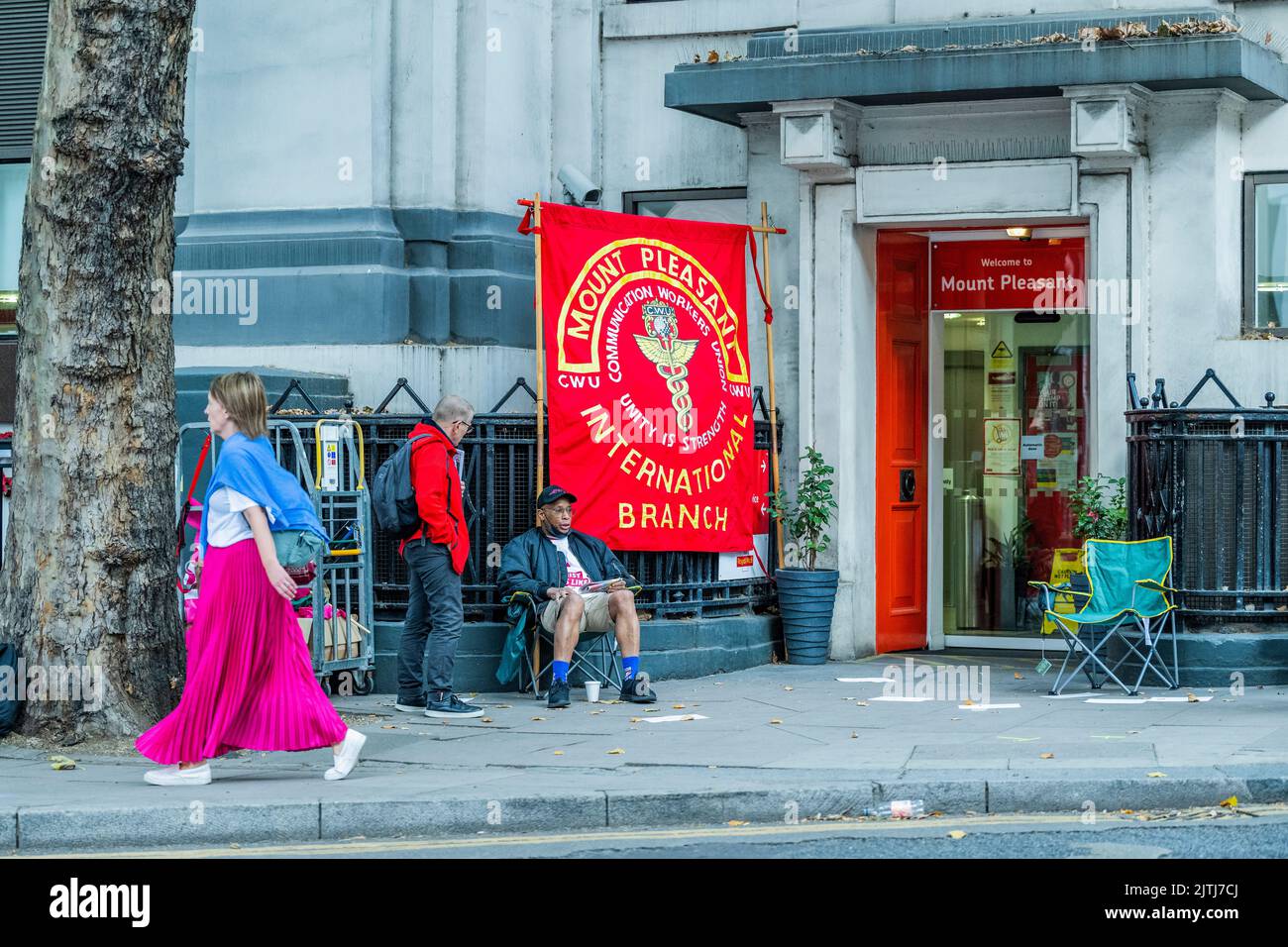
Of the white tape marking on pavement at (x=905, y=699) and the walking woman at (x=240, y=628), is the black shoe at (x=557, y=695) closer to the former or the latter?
the white tape marking on pavement at (x=905, y=699)

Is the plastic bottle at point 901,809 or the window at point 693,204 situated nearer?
the plastic bottle at point 901,809

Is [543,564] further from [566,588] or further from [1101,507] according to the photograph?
[1101,507]

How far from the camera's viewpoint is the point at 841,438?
14.2 meters

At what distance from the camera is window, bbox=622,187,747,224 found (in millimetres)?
14945

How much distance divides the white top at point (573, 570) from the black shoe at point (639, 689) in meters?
0.68

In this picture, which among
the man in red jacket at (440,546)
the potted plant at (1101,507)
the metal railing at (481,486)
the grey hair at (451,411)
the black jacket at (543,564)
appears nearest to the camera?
the man in red jacket at (440,546)

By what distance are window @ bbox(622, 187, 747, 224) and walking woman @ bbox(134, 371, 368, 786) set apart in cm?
671

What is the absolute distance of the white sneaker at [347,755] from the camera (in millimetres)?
8887

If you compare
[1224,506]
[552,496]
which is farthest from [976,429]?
[552,496]

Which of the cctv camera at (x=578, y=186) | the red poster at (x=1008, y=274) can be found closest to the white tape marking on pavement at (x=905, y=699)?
the red poster at (x=1008, y=274)

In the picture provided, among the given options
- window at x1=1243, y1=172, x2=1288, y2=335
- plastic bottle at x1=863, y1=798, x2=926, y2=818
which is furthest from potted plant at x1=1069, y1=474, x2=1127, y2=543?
plastic bottle at x1=863, y1=798, x2=926, y2=818

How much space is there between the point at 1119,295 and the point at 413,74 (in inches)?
205

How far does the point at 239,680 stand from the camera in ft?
28.7
